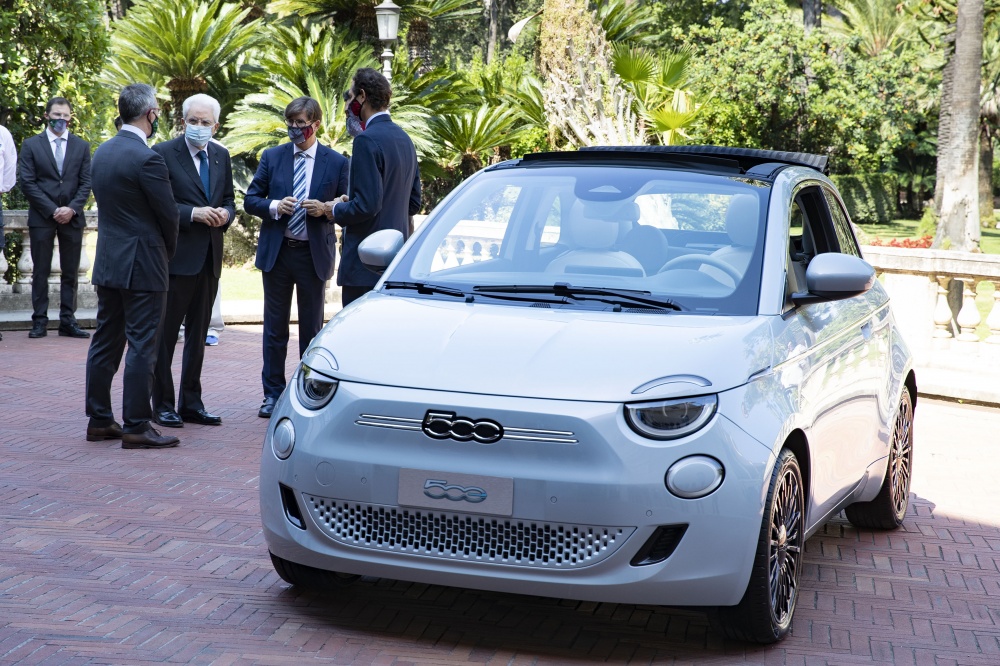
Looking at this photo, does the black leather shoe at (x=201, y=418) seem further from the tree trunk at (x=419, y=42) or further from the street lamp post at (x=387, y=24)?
the tree trunk at (x=419, y=42)

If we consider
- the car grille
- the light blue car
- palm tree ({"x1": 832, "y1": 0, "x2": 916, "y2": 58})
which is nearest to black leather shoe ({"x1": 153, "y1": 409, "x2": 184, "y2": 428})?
the light blue car

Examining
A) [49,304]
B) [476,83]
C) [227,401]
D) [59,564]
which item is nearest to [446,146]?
[476,83]

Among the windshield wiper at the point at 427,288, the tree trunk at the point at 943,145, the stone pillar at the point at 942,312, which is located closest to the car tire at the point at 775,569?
the windshield wiper at the point at 427,288

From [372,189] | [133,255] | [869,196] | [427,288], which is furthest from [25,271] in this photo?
[869,196]

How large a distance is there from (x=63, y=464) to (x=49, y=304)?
7.01 m

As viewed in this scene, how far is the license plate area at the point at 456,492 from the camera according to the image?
12.7 ft

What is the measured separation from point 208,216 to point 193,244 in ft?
0.75

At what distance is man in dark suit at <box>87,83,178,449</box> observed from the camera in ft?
22.9

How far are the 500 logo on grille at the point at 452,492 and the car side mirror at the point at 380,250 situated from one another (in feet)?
5.06

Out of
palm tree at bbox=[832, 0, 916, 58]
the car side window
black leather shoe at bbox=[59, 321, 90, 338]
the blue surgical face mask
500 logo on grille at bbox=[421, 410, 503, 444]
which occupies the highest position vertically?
palm tree at bbox=[832, 0, 916, 58]

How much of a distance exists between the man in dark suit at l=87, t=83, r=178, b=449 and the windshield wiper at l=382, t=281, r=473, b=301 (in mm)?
2624

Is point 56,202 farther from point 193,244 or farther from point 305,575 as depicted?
point 305,575

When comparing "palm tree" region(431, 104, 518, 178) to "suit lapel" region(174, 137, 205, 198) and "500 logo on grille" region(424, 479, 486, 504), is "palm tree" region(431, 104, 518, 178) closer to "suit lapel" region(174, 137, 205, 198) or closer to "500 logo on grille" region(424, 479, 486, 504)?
"suit lapel" region(174, 137, 205, 198)

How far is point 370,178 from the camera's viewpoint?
771 cm
